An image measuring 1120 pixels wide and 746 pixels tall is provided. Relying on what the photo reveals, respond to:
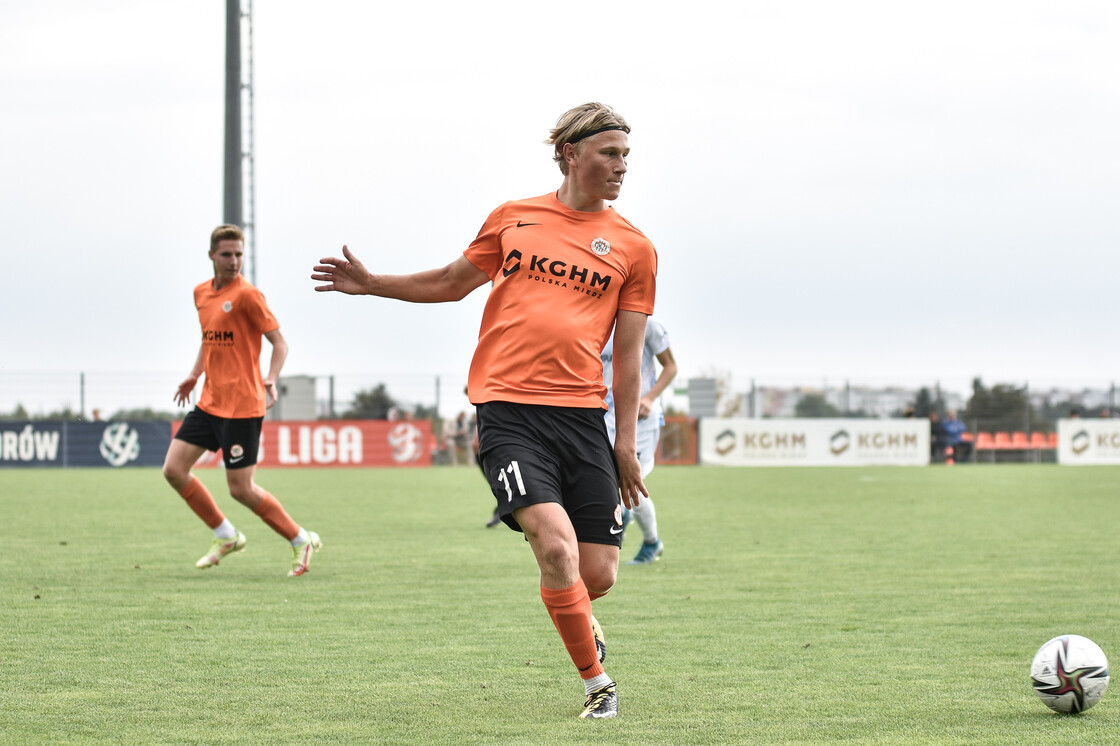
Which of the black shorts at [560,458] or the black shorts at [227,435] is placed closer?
the black shorts at [560,458]

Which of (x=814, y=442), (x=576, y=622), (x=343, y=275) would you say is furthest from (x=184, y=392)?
(x=814, y=442)

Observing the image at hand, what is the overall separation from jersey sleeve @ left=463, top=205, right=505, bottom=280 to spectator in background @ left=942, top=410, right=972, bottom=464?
34.0 m

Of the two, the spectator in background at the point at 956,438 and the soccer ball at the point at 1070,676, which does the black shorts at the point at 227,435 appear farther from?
the spectator in background at the point at 956,438

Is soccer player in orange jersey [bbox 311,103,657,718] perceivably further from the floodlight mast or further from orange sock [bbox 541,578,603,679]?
the floodlight mast

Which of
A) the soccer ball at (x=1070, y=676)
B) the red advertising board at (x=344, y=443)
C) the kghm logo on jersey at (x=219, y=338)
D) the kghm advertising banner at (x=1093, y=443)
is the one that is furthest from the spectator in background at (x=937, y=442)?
the soccer ball at (x=1070, y=676)

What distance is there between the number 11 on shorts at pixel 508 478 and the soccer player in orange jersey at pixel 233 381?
4670 mm

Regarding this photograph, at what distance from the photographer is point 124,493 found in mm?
19484

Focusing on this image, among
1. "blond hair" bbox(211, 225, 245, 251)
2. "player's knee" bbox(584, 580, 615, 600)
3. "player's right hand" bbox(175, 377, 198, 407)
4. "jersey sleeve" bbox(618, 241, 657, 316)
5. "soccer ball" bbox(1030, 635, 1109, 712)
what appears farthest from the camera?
"player's right hand" bbox(175, 377, 198, 407)

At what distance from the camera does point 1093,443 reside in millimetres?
37500

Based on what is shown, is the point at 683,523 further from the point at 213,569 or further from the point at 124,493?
the point at 124,493

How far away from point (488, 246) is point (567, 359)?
21.3 inches

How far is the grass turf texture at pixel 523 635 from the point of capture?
14.9 ft

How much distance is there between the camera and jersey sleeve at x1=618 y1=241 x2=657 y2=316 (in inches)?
191

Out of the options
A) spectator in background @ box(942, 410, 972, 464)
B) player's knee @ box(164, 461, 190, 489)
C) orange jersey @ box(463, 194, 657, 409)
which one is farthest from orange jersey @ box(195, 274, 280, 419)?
spectator in background @ box(942, 410, 972, 464)
